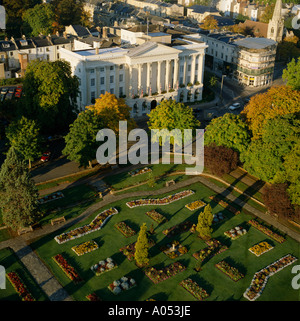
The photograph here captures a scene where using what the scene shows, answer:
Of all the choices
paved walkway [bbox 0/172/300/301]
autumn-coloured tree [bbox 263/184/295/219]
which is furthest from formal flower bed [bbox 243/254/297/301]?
autumn-coloured tree [bbox 263/184/295/219]

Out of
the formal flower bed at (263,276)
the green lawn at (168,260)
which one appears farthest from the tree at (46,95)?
the formal flower bed at (263,276)

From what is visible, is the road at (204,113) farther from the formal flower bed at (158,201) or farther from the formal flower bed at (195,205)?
the formal flower bed at (195,205)

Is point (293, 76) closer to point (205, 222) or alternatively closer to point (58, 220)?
point (205, 222)

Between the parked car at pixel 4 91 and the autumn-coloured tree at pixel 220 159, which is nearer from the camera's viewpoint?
the autumn-coloured tree at pixel 220 159

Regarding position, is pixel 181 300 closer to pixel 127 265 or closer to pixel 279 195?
pixel 127 265

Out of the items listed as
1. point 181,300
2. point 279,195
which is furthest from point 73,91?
point 181,300

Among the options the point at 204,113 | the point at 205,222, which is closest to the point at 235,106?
the point at 204,113
